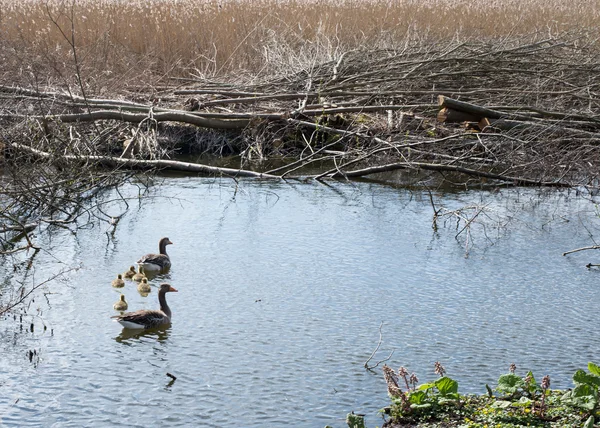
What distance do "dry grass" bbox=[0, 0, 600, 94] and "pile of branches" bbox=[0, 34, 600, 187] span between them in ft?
2.12

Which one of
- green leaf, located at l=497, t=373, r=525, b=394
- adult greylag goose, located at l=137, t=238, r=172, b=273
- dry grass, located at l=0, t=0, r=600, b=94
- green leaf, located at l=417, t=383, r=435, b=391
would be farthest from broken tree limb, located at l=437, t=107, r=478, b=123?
green leaf, located at l=417, t=383, r=435, b=391

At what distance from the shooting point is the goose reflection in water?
679cm

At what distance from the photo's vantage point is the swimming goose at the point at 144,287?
7.93m

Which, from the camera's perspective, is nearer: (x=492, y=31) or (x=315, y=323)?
(x=315, y=323)

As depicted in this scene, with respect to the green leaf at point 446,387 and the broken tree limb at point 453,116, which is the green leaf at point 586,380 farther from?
the broken tree limb at point 453,116

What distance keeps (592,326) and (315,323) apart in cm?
226

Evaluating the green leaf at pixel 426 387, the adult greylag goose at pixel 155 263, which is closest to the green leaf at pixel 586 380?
the green leaf at pixel 426 387

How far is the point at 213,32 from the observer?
18219mm

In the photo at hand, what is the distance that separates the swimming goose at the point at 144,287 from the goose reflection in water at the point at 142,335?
948 millimetres

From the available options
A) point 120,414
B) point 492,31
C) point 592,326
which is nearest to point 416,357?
point 592,326

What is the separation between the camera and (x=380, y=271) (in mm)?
8664

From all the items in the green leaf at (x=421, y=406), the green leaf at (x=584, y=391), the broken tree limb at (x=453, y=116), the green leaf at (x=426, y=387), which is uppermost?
the broken tree limb at (x=453, y=116)

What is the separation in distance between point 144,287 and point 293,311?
1.45 m

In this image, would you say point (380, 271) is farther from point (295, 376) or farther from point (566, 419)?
point (566, 419)
